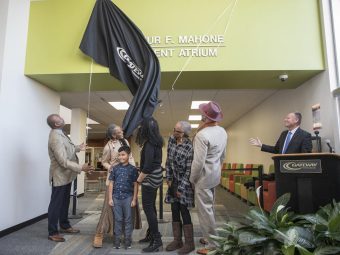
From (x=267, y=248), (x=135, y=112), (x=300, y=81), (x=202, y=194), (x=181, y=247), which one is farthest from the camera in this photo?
(x=300, y=81)

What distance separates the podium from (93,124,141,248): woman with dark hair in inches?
63.4

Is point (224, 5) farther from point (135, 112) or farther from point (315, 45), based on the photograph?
point (135, 112)

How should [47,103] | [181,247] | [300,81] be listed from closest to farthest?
[181,247], [300,81], [47,103]

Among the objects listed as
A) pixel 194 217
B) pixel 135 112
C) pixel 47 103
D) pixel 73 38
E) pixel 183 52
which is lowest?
pixel 194 217

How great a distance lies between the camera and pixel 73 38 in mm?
3912

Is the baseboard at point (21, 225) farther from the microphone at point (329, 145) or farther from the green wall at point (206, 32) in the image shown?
the microphone at point (329, 145)

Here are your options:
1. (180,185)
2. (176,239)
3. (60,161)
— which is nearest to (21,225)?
(60,161)

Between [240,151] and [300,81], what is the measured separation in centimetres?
562

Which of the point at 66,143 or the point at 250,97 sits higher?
the point at 250,97

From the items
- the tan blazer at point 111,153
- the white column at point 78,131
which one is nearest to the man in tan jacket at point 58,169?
the tan blazer at point 111,153

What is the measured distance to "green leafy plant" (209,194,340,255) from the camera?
54.3 inches

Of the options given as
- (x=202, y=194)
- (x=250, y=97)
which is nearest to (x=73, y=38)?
(x=202, y=194)

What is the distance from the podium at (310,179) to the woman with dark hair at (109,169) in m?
1.61

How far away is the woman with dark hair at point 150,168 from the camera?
275cm
